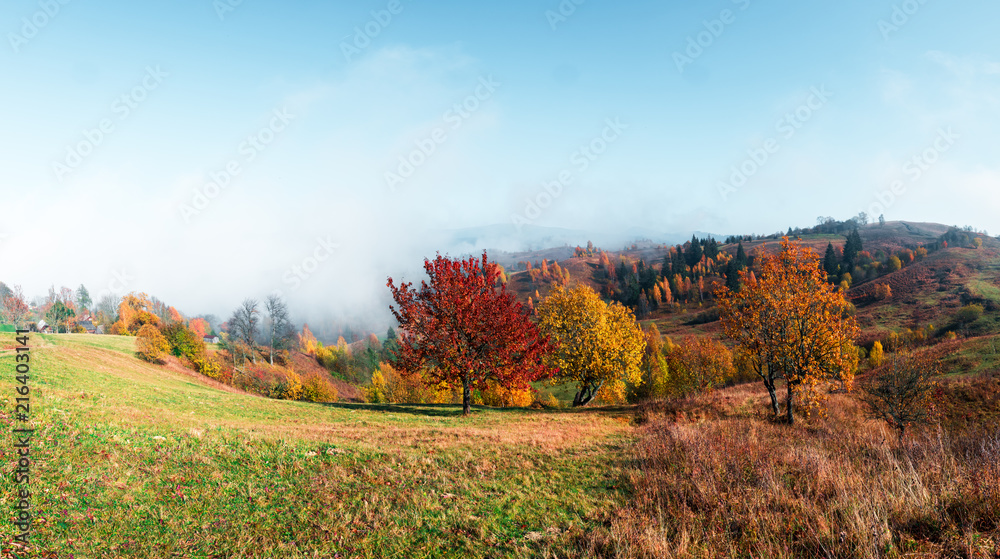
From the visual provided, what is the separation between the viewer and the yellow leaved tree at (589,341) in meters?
36.1

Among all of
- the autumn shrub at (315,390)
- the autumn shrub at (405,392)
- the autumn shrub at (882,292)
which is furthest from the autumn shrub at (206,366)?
the autumn shrub at (882,292)

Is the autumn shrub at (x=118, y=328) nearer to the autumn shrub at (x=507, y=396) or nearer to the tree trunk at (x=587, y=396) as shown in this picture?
the autumn shrub at (x=507, y=396)

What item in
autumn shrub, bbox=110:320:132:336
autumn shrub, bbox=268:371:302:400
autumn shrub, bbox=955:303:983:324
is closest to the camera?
autumn shrub, bbox=268:371:302:400

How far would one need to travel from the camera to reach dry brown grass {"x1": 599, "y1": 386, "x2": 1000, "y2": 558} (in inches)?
225

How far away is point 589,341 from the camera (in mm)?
36281

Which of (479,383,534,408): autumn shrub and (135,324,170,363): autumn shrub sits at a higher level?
(135,324,170,363): autumn shrub

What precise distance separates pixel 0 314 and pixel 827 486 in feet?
485

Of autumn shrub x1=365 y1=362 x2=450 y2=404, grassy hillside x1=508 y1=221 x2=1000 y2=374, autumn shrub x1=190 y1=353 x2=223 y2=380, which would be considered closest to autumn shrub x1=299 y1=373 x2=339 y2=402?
autumn shrub x1=365 y1=362 x2=450 y2=404

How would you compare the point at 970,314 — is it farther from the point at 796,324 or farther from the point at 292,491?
the point at 292,491

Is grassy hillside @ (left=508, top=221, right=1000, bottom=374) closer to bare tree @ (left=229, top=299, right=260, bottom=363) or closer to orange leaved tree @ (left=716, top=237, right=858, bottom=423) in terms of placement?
bare tree @ (left=229, top=299, right=260, bottom=363)

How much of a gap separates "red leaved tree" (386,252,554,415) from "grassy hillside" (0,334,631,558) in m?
10.5

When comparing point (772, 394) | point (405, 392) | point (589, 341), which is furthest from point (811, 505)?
point (405, 392)

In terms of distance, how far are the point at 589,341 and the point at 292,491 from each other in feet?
99.1

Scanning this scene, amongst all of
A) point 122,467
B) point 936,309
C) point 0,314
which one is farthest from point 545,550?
point 936,309
